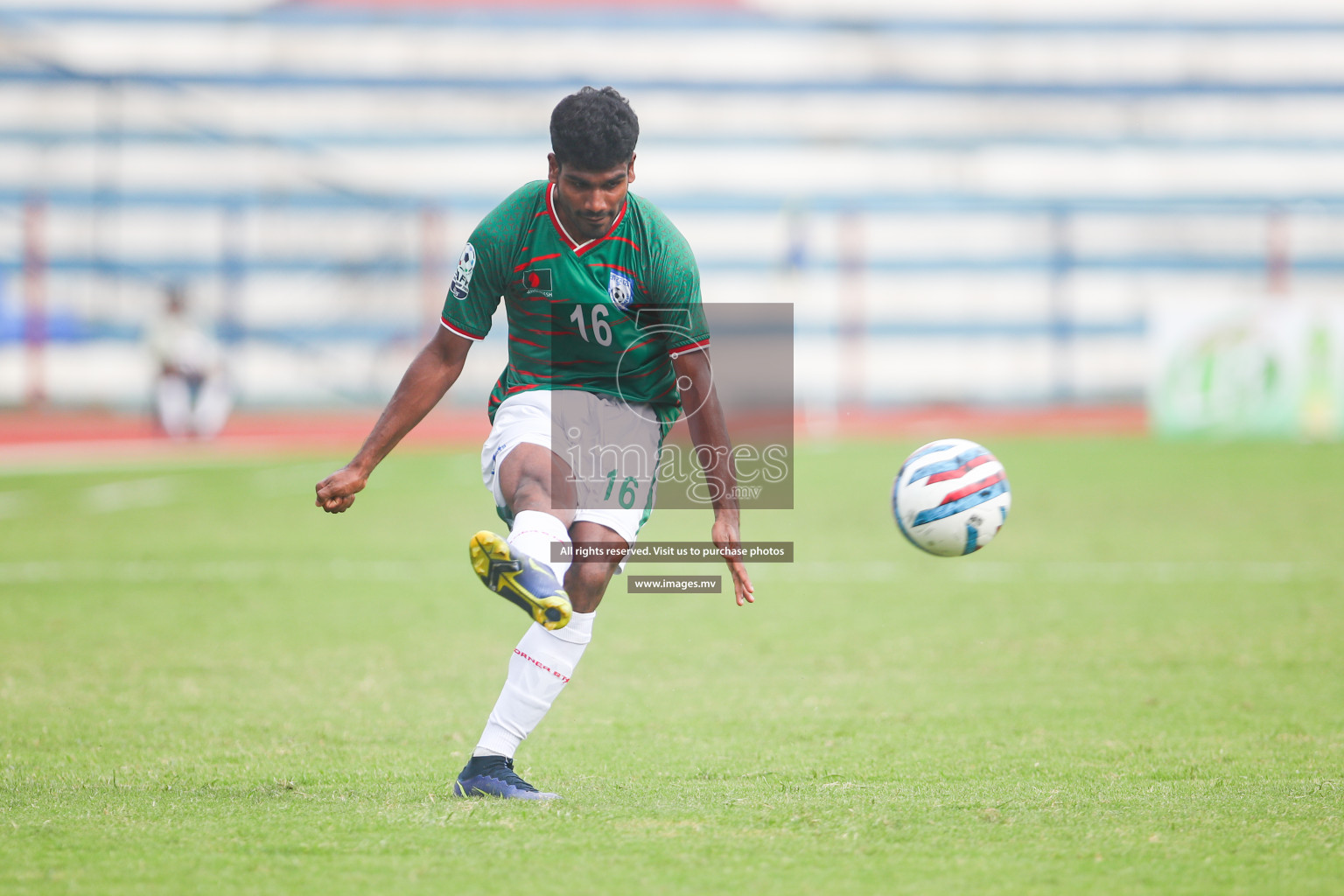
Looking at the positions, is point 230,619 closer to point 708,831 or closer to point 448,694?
point 448,694

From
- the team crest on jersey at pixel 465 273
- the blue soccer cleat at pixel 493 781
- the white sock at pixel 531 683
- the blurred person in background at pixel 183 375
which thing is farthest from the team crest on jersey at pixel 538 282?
the blurred person in background at pixel 183 375

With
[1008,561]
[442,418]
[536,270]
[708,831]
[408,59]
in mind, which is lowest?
[442,418]

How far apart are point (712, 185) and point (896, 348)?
6.06 metres

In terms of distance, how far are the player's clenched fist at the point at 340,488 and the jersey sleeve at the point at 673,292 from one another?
3.59ft

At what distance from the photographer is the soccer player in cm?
446

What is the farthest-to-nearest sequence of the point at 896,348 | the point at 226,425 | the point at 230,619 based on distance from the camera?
the point at 896,348 < the point at 226,425 < the point at 230,619

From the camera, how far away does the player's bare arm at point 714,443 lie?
14.9 ft

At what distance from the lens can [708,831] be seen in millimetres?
3961

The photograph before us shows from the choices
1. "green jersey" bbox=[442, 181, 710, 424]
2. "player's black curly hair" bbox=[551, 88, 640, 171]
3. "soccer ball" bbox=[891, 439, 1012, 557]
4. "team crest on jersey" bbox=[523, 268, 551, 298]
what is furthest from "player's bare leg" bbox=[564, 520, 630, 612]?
"soccer ball" bbox=[891, 439, 1012, 557]

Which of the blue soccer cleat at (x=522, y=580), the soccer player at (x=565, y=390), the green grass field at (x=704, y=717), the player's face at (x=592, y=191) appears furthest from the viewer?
the soccer player at (x=565, y=390)

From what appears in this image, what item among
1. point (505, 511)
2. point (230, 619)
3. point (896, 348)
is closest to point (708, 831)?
point (505, 511)

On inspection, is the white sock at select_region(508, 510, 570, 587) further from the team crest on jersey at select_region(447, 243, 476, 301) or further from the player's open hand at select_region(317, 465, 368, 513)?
the team crest on jersey at select_region(447, 243, 476, 301)

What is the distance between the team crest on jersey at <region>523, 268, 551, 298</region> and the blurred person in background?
1790 centimetres

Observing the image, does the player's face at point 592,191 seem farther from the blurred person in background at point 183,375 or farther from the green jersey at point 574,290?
the blurred person in background at point 183,375
